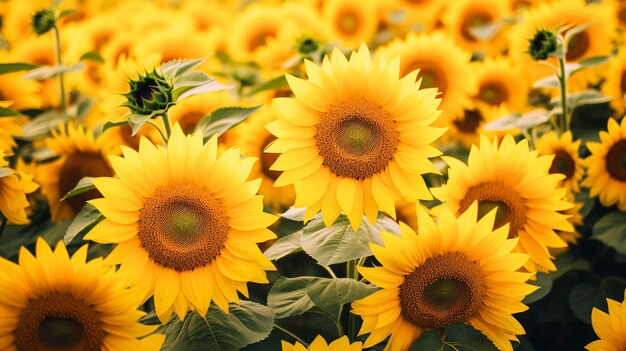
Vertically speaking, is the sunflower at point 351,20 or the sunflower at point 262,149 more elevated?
the sunflower at point 351,20

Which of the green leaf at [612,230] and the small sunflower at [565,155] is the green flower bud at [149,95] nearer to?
the small sunflower at [565,155]

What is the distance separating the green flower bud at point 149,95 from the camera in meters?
1.31

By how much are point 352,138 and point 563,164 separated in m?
0.83

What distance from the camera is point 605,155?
172 cm

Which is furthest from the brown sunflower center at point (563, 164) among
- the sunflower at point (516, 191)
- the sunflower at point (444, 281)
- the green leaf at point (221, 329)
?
the green leaf at point (221, 329)

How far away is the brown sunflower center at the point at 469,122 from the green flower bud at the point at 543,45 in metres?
0.59

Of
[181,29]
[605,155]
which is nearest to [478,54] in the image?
[605,155]

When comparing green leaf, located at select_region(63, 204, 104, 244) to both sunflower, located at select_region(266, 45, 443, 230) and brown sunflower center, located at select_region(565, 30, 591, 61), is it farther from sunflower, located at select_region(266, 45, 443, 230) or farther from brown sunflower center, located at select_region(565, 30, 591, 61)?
brown sunflower center, located at select_region(565, 30, 591, 61)

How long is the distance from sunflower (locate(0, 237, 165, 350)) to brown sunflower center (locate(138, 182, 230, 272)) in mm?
118

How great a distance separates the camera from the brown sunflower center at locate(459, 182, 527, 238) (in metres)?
1.43

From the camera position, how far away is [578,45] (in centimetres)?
233

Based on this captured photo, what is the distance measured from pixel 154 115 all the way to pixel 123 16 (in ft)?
6.88

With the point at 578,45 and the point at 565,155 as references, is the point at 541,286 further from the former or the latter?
the point at 578,45

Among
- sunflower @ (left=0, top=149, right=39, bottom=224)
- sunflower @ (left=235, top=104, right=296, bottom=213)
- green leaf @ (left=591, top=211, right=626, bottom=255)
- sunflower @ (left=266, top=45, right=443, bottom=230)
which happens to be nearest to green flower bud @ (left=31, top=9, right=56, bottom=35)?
sunflower @ (left=235, top=104, right=296, bottom=213)
